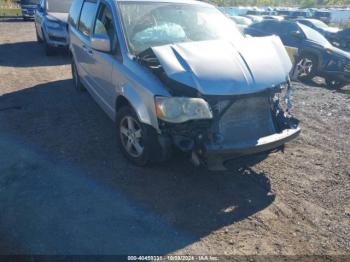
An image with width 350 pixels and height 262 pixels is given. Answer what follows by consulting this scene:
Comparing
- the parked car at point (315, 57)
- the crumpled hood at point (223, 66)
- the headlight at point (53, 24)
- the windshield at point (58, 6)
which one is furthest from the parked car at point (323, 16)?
the crumpled hood at point (223, 66)

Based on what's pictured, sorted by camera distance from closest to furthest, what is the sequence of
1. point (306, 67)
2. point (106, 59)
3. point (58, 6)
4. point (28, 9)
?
point (106, 59) → point (306, 67) → point (58, 6) → point (28, 9)

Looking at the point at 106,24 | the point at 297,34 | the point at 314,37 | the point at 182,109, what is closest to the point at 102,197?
the point at 182,109

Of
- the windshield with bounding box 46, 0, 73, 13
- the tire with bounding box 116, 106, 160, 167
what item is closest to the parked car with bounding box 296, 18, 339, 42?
the windshield with bounding box 46, 0, 73, 13

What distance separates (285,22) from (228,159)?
8.67 metres

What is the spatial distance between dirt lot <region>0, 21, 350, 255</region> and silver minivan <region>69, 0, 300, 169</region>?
1.48ft

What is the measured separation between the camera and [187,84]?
132 inches

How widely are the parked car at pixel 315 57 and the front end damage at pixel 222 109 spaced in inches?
231

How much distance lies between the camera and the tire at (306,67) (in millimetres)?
9273

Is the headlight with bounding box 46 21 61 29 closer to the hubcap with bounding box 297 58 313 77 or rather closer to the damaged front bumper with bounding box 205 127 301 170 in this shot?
the hubcap with bounding box 297 58 313 77

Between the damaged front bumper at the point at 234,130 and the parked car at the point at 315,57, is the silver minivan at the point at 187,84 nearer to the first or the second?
the damaged front bumper at the point at 234,130

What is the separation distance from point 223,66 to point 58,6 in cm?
940

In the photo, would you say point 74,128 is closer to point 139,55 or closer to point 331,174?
point 139,55

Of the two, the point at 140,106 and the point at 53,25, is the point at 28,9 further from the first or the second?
the point at 140,106

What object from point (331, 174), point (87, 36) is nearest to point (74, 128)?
point (87, 36)
